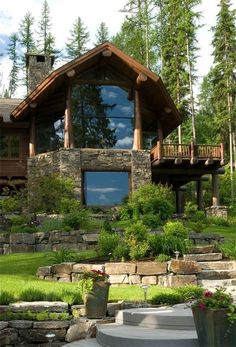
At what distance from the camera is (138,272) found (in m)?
10.8

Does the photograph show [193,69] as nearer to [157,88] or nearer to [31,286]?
[157,88]

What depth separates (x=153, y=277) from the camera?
35.3 ft

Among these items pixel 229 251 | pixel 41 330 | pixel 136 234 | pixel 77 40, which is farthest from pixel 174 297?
pixel 77 40

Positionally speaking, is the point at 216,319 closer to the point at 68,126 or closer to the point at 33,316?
the point at 33,316

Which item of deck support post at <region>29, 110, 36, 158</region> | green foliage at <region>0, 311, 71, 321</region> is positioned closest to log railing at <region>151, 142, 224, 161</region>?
deck support post at <region>29, 110, 36, 158</region>

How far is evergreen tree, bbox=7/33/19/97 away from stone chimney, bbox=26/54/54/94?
25.8 m

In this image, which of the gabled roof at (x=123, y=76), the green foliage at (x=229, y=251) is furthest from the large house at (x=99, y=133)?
the green foliage at (x=229, y=251)

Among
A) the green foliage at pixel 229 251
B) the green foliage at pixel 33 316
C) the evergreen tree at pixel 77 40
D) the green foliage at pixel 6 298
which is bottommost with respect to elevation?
the green foliage at pixel 33 316

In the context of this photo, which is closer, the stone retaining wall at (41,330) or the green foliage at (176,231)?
the stone retaining wall at (41,330)

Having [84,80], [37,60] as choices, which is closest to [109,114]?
[84,80]

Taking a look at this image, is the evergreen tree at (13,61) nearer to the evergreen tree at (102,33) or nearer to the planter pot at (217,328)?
the evergreen tree at (102,33)

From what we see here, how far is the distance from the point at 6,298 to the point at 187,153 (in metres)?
14.6

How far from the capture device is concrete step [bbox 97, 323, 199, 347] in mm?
6250

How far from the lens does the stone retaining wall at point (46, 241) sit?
14922mm
